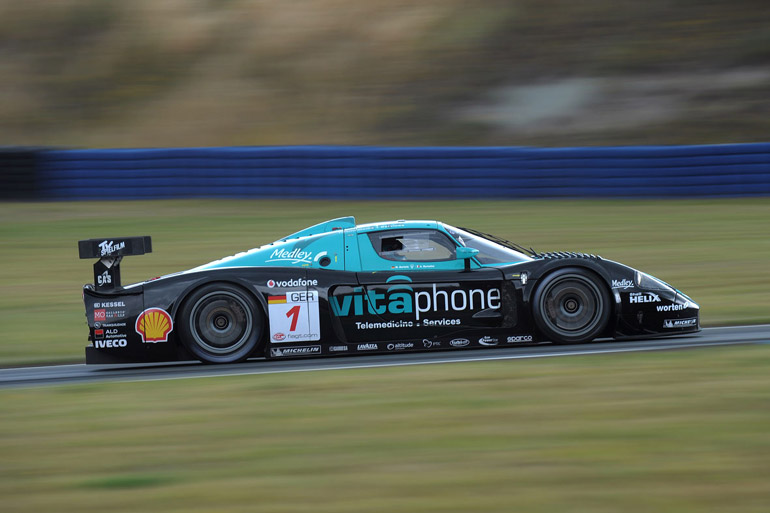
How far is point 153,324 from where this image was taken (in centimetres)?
821

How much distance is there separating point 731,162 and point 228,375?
12846mm

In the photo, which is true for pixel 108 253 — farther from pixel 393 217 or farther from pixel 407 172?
pixel 407 172

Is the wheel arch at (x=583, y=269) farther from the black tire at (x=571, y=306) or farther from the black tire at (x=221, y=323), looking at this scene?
the black tire at (x=221, y=323)

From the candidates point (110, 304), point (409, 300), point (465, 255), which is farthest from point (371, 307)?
point (110, 304)

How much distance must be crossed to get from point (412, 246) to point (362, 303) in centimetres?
71

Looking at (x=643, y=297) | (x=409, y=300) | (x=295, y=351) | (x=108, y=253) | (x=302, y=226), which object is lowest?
(x=295, y=351)

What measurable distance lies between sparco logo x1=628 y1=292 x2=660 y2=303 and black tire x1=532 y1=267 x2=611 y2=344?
0.20 meters

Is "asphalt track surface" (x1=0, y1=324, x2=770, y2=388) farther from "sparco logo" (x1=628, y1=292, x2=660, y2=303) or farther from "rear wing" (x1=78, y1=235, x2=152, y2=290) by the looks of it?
"rear wing" (x1=78, y1=235, x2=152, y2=290)

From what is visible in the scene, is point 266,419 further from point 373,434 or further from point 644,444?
point 644,444

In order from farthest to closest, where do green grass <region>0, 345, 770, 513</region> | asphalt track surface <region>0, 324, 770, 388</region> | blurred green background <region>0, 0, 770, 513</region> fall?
asphalt track surface <region>0, 324, 770, 388</region> → blurred green background <region>0, 0, 770, 513</region> → green grass <region>0, 345, 770, 513</region>

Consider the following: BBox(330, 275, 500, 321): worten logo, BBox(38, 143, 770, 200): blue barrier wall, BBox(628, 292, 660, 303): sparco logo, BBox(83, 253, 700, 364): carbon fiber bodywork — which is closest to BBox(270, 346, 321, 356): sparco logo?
BBox(83, 253, 700, 364): carbon fiber bodywork

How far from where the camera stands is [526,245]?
14.6 meters

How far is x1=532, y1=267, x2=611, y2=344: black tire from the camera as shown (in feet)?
27.6

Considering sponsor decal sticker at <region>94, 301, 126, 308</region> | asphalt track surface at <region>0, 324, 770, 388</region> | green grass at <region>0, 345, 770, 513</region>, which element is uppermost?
sponsor decal sticker at <region>94, 301, 126, 308</region>
